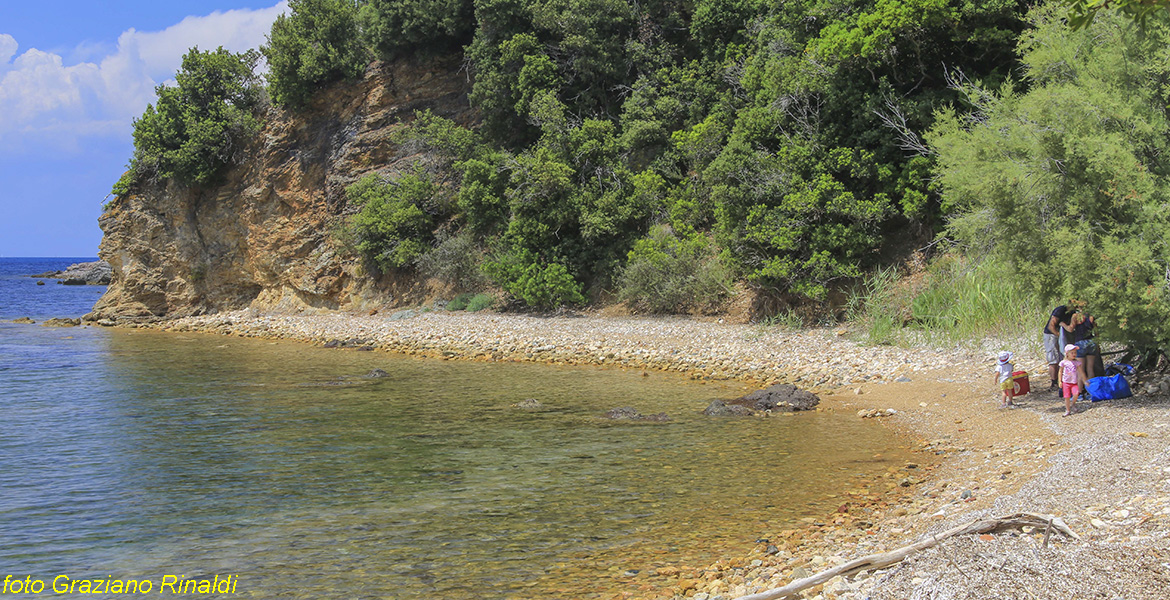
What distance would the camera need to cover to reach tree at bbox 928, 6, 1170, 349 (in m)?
8.83

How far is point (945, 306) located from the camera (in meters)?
16.5

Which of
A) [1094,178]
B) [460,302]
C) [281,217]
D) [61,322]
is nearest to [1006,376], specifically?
[1094,178]

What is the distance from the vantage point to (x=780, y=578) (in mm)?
5953

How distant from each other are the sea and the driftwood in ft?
4.41

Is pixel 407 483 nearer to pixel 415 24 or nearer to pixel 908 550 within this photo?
pixel 908 550

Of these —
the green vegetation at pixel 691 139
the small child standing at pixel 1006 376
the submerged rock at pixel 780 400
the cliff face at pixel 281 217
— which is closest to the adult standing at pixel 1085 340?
the small child standing at pixel 1006 376

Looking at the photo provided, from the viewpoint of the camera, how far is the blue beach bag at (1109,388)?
32.1ft

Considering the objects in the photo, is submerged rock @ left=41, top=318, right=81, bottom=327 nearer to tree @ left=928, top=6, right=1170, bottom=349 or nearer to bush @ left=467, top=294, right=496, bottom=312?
bush @ left=467, top=294, right=496, bottom=312

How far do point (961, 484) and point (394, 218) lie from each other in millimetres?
24679

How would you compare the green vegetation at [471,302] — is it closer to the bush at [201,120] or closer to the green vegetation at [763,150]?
the green vegetation at [763,150]

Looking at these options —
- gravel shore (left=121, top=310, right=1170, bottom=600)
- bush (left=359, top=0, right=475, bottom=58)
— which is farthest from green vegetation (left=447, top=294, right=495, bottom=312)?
bush (left=359, top=0, right=475, bottom=58)

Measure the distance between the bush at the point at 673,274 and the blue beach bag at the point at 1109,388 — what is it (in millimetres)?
12592

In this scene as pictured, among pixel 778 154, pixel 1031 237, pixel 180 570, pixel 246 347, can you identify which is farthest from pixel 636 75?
pixel 180 570

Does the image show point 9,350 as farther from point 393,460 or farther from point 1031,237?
point 1031,237
